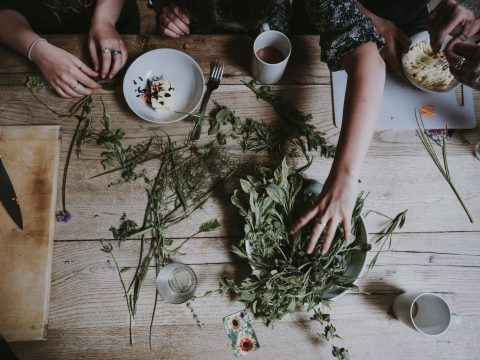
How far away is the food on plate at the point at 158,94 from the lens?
0.94 m

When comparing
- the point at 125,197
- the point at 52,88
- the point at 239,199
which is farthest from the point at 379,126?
the point at 52,88

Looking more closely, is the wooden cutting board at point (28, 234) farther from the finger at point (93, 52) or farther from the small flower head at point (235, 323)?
the small flower head at point (235, 323)

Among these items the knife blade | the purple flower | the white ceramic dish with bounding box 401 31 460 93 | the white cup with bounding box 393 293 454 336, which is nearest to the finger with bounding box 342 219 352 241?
the white cup with bounding box 393 293 454 336

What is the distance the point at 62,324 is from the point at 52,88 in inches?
25.1

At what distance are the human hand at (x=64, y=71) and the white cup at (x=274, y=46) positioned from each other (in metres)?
0.45

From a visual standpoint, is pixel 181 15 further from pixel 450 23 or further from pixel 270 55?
pixel 450 23

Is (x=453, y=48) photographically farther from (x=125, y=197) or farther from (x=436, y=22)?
(x=125, y=197)

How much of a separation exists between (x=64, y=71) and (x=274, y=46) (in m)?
0.57

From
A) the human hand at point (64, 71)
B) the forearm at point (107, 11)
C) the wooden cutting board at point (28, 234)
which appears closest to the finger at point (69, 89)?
the human hand at point (64, 71)

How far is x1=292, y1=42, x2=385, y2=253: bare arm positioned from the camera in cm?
81

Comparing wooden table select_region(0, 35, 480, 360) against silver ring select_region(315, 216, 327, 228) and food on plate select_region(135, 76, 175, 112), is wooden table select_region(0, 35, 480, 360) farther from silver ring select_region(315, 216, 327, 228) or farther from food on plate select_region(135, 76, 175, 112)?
silver ring select_region(315, 216, 327, 228)

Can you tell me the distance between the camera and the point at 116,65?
3.15 feet

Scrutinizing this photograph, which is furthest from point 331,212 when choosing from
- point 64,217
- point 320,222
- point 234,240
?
point 64,217

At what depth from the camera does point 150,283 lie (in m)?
0.88
